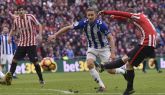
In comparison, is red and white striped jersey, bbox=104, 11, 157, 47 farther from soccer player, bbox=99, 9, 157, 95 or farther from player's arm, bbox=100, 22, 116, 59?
player's arm, bbox=100, 22, 116, 59

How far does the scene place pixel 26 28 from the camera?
19.6 meters

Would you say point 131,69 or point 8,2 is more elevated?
point 8,2

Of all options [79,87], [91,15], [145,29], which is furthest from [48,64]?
[145,29]

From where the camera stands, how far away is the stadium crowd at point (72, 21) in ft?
115

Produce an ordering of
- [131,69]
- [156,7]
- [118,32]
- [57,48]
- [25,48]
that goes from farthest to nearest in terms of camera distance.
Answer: [156,7], [118,32], [57,48], [25,48], [131,69]

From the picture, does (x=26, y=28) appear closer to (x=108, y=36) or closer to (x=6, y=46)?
(x=108, y=36)

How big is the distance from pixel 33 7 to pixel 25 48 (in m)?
18.3

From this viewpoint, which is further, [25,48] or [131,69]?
[25,48]

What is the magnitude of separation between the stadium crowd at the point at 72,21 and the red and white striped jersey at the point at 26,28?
1445cm

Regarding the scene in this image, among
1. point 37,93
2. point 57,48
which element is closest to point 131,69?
point 37,93

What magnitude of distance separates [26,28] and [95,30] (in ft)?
13.9

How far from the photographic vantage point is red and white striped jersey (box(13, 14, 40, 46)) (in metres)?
19.3

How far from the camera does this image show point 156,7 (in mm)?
42656

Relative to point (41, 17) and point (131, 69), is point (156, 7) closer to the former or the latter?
point (41, 17)
